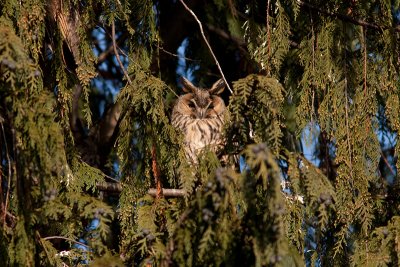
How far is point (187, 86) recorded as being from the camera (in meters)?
4.72

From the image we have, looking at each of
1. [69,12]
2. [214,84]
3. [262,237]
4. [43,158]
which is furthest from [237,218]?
[214,84]

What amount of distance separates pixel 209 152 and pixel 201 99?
1.95m

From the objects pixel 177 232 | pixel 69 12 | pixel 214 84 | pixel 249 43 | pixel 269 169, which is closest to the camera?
pixel 269 169

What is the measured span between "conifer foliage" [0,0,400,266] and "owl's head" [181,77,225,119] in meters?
0.28

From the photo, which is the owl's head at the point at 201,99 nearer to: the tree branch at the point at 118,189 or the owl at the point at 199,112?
the owl at the point at 199,112

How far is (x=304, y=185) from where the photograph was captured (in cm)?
259

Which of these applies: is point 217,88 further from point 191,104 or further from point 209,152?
point 209,152

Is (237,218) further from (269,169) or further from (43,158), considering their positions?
(43,158)

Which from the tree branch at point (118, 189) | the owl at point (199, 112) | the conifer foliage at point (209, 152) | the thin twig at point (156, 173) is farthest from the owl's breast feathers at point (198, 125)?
the thin twig at point (156, 173)

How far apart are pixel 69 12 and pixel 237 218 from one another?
137 centimetres

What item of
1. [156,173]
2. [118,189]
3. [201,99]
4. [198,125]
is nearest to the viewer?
[156,173]

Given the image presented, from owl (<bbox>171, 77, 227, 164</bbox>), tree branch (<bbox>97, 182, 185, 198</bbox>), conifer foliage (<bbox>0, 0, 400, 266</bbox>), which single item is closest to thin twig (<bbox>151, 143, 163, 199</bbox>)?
conifer foliage (<bbox>0, 0, 400, 266</bbox>)

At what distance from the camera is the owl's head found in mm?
4682

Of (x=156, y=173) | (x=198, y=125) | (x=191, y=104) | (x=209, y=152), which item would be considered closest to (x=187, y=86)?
(x=191, y=104)
